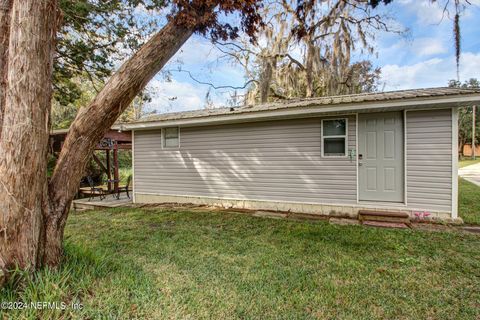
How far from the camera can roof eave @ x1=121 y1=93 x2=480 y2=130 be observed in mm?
4363

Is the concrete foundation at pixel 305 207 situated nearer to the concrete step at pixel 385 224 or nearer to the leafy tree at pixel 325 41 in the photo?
the concrete step at pixel 385 224

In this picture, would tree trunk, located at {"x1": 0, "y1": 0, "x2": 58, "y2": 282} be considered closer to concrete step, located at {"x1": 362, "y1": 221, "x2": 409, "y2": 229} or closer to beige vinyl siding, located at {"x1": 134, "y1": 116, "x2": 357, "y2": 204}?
beige vinyl siding, located at {"x1": 134, "y1": 116, "x2": 357, "y2": 204}

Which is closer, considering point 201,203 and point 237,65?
point 201,203

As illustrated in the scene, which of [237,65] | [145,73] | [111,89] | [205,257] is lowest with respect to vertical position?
[205,257]

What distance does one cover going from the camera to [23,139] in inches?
87.2

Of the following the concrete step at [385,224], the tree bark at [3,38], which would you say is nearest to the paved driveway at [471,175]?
the concrete step at [385,224]

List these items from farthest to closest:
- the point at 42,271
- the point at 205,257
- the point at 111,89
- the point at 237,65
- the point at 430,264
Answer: the point at 237,65 → the point at 205,257 → the point at 430,264 → the point at 111,89 → the point at 42,271

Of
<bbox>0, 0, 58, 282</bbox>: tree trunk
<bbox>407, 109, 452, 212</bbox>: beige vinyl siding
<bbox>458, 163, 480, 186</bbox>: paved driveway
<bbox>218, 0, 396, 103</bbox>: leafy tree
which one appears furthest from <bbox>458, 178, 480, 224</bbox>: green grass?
<bbox>0, 0, 58, 282</bbox>: tree trunk

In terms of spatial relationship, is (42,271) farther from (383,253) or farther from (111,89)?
(383,253)

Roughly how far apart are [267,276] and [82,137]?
8.40ft

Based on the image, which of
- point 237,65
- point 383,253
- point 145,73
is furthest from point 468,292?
point 237,65

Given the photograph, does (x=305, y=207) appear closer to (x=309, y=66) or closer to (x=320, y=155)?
(x=320, y=155)

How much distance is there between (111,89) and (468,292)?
4.25 metres

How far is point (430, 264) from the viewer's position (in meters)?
3.10
